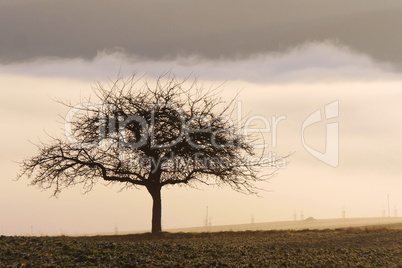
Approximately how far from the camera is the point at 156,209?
29.5 metres

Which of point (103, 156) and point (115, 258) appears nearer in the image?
point (115, 258)

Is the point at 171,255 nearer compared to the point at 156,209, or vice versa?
the point at 171,255

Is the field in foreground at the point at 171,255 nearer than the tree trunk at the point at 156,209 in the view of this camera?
Yes

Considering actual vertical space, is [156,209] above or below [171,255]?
above

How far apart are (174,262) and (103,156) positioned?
1618 cm

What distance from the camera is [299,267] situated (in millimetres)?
15273

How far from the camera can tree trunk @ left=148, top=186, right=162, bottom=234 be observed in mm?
29375

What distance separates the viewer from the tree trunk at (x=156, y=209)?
29.4m

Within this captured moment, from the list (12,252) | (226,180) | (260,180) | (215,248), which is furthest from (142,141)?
(12,252)

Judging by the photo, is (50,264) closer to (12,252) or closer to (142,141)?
(12,252)

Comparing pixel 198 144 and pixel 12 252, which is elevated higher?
pixel 198 144

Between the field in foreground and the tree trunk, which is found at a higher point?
the tree trunk

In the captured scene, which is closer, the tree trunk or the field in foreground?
the field in foreground

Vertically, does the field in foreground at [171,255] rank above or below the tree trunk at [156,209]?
below
